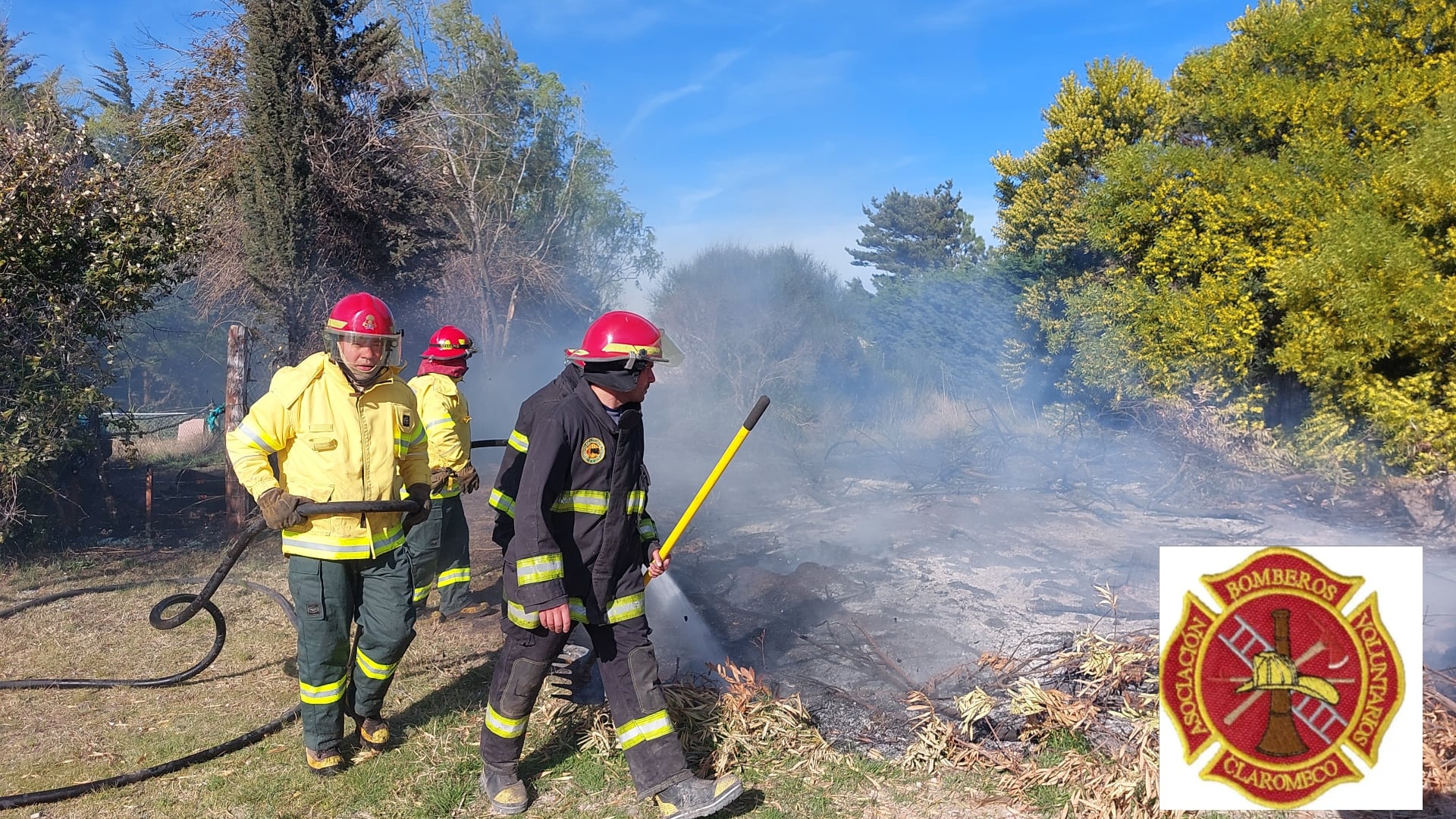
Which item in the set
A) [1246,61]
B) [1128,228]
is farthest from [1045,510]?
[1246,61]

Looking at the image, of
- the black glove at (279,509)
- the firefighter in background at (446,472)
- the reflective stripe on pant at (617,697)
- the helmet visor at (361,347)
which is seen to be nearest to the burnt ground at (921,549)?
the firefighter in background at (446,472)

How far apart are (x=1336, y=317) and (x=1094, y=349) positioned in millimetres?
3586

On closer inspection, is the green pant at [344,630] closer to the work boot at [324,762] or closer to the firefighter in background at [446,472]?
the work boot at [324,762]

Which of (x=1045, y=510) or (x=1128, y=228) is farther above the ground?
(x=1128, y=228)

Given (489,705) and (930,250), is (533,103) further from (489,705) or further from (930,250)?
(489,705)

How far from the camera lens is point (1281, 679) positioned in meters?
2.20

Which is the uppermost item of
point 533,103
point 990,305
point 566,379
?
point 533,103

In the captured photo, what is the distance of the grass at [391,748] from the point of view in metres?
3.39

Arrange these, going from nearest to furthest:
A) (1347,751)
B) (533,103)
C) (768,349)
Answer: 1. (1347,751)
2. (768,349)
3. (533,103)

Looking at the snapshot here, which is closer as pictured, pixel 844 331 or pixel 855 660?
pixel 855 660

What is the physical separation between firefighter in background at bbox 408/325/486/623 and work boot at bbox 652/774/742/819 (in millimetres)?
2419

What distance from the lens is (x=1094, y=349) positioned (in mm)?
11258

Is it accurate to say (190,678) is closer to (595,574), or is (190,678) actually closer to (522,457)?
(522,457)

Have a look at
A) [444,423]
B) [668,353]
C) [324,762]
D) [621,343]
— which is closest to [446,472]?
[444,423]
